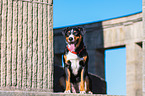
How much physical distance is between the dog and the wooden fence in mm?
2201

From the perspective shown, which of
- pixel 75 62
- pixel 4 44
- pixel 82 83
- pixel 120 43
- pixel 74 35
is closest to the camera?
pixel 4 44

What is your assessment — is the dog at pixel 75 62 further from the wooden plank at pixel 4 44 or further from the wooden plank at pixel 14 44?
the wooden plank at pixel 4 44

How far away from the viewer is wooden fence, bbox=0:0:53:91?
213 inches

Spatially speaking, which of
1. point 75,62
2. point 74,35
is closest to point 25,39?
point 75,62

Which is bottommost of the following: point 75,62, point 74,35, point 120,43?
point 75,62

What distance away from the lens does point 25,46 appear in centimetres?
551

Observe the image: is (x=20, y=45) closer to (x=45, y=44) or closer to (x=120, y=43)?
(x=45, y=44)

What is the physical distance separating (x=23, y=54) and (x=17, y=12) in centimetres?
66

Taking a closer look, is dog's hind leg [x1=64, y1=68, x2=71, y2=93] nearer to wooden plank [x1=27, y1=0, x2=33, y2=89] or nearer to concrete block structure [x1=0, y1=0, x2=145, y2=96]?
concrete block structure [x1=0, y1=0, x2=145, y2=96]

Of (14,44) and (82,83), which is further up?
(14,44)

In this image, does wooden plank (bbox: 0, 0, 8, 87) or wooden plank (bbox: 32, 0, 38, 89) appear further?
wooden plank (bbox: 32, 0, 38, 89)

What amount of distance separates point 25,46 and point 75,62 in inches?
103

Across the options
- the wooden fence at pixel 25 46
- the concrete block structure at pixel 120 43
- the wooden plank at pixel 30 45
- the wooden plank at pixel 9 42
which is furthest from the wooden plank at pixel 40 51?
the concrete block structure at pixel 120 43

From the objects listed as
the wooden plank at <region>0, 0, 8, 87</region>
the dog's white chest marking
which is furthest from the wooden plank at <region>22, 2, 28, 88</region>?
the dog's white chest marking
